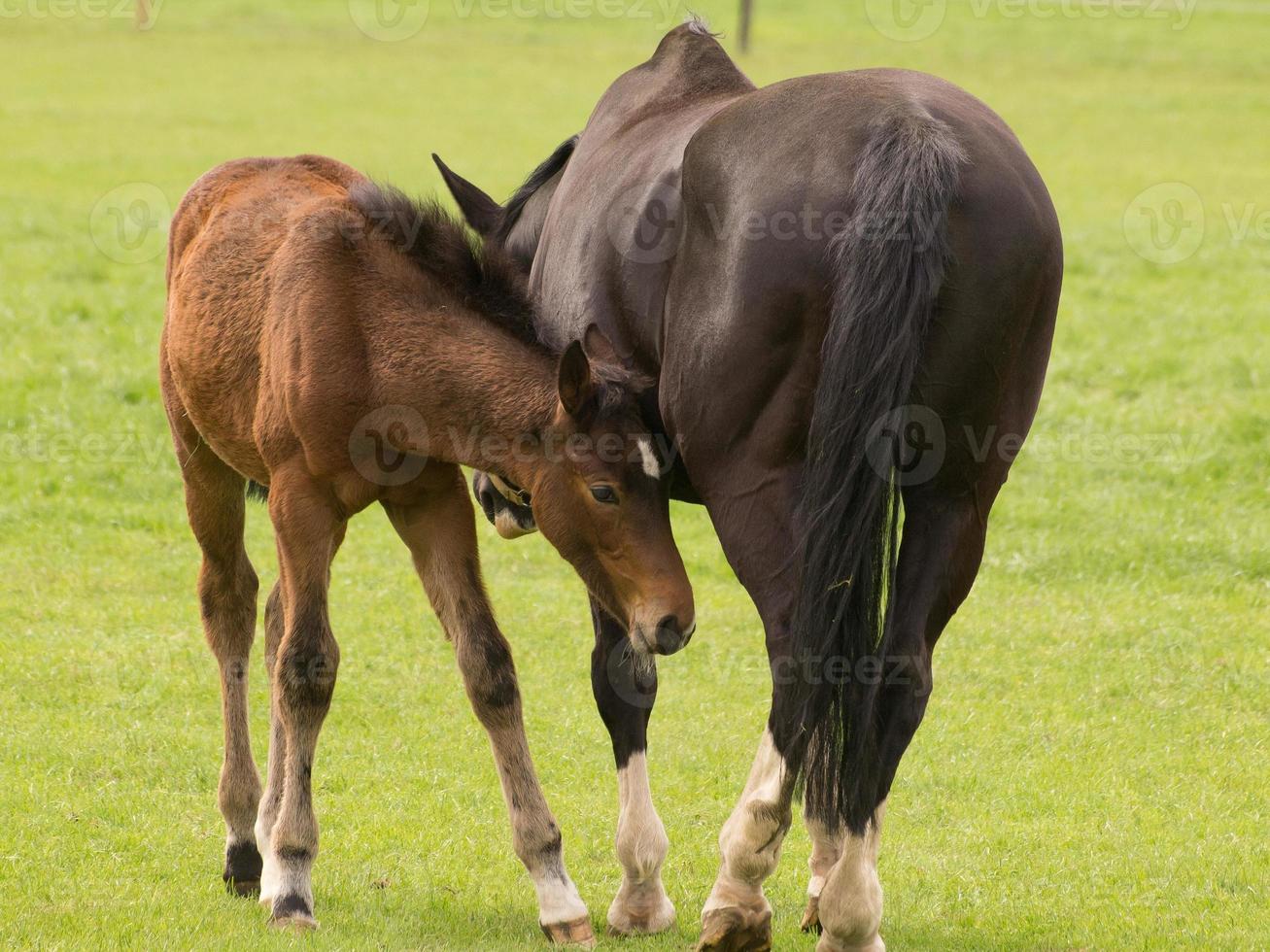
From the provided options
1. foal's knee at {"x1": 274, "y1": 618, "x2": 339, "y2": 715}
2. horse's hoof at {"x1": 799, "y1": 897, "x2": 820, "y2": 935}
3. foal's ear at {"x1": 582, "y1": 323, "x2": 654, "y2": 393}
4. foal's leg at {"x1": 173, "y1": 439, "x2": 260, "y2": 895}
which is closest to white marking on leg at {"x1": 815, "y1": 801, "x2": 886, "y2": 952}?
horse's hoof at {"x1": 799, "y1": 897, "x2": 820, "y2": 935}

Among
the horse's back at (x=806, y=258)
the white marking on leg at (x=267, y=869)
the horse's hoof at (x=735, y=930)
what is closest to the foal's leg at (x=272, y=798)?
the white marking on leg at (x=267, y=869)

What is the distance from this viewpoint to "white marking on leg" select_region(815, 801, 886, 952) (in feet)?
14.0

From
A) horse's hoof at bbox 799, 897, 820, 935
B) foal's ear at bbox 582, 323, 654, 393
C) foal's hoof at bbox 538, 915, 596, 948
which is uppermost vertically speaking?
foal's ear at bbox 582, 323, 654, 393

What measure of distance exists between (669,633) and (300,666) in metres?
→ 1.26

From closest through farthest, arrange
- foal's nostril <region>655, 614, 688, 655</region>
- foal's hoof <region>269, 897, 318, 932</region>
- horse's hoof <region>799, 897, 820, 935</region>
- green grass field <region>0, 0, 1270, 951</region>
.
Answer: foal's nostril <region>655, 614, 688, 655</region>
foal's hoof <region>269, 897, 318, 932</region>
horse's hoof <region>799, 897, 820, 935</region>
green grass field <region>0, 0, 1270, 951</region>

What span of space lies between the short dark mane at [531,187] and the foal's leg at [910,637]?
8.11 feet

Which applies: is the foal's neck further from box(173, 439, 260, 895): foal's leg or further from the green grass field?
the green grass field

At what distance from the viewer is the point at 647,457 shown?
4316 mm

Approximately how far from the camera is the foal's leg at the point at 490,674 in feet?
15.6

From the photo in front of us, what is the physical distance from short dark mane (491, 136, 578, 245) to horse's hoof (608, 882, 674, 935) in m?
2.53

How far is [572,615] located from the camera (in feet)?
28.0

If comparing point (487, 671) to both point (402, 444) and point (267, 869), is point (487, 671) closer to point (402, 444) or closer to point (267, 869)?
point (402, 444)

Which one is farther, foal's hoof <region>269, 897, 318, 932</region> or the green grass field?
the green grass field

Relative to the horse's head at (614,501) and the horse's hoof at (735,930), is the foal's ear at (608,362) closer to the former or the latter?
the horse's head at (614,501)
